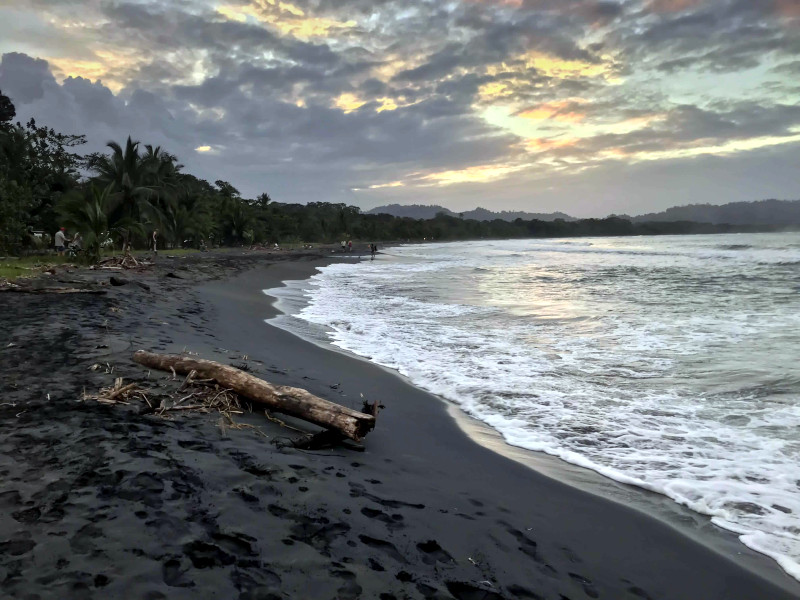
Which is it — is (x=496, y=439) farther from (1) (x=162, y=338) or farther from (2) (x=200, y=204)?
(2) (x=200, y=204)

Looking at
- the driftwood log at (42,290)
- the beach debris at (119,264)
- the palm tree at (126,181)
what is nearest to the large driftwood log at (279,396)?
the driftwood log at (42,290)

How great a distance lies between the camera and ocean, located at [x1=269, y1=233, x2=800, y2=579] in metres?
4.50

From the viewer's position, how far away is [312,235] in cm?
10456

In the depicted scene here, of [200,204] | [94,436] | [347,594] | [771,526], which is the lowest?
[771,526]

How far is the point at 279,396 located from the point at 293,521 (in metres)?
2.15

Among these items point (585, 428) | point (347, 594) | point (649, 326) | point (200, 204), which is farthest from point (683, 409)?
point (200, 204)

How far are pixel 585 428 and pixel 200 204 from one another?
55.2 m

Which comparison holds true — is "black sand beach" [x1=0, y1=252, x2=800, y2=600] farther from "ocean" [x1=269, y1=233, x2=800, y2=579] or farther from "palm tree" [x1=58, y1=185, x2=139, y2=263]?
"palm tree" [x1=58, y1=185, x2=139, y2=263]

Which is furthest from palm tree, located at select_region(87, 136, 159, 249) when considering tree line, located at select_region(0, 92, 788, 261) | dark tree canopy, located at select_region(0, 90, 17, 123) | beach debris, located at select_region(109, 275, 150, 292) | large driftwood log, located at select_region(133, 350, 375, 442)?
large driftwood log, located at select_region(133, 350, 375, 442)

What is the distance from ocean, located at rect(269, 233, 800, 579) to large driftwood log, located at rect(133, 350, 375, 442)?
6.79ft

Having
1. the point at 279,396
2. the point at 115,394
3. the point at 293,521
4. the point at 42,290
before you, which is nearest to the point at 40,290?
the point at 42,290

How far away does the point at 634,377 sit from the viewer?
7.91m

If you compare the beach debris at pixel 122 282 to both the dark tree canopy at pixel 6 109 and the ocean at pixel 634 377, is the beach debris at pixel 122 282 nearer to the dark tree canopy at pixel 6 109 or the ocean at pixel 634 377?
the ocean at pixel 634 377

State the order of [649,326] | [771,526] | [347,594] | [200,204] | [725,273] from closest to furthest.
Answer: [347,594] < [771,526] < [649,326] < [725,273] < [200,204]
